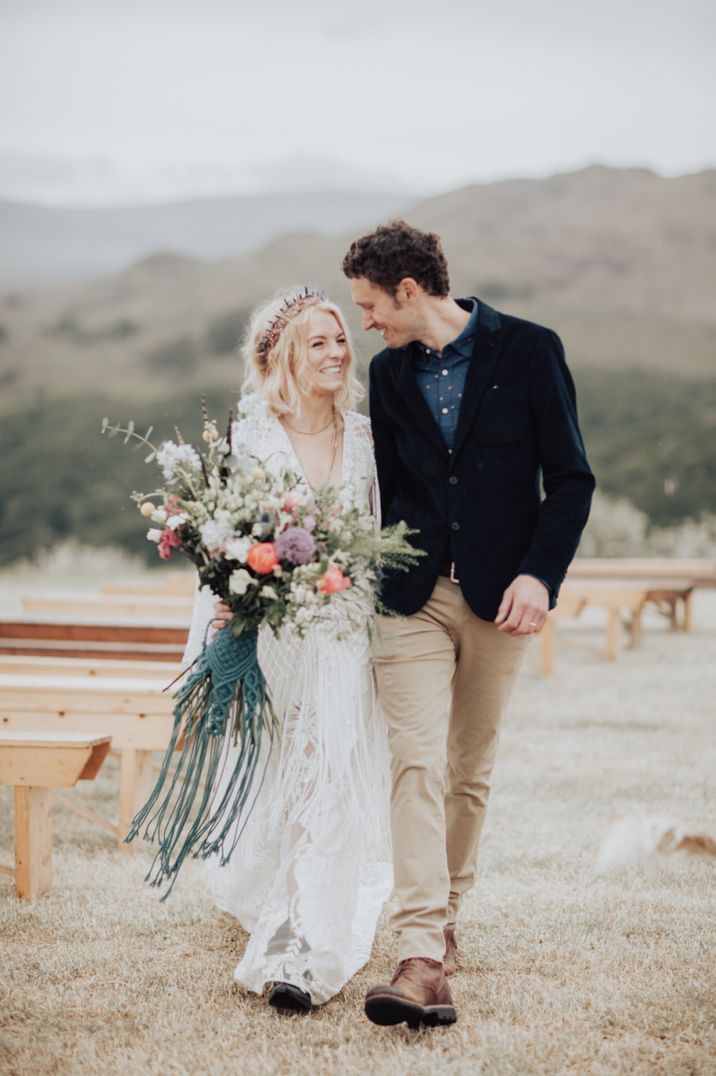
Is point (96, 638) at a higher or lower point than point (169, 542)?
lower

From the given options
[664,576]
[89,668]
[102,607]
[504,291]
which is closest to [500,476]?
[89,668]

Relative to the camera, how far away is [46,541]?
34.7 meters

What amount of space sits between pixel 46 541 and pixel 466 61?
59.7 ft

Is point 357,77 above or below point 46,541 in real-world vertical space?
above

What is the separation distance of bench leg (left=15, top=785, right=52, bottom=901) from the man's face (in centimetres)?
221

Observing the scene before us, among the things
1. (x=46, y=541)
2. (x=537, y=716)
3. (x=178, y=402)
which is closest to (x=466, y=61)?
(x=178, y=402)

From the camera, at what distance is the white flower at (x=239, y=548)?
332 centimetres

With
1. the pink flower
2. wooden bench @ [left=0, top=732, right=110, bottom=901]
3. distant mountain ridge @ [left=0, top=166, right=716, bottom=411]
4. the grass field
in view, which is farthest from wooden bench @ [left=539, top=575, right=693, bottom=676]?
distant mountain ridge @ [left=0, top=166, right=716, bottom=411]

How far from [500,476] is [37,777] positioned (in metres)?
2.14

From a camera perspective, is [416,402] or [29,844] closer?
[416,402]

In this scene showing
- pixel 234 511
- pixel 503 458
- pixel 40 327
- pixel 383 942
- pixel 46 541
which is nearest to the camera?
pixel 234 511

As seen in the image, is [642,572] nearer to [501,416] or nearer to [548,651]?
[548,651]

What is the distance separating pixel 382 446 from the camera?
393cm

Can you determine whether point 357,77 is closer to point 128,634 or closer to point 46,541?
point 46,541
